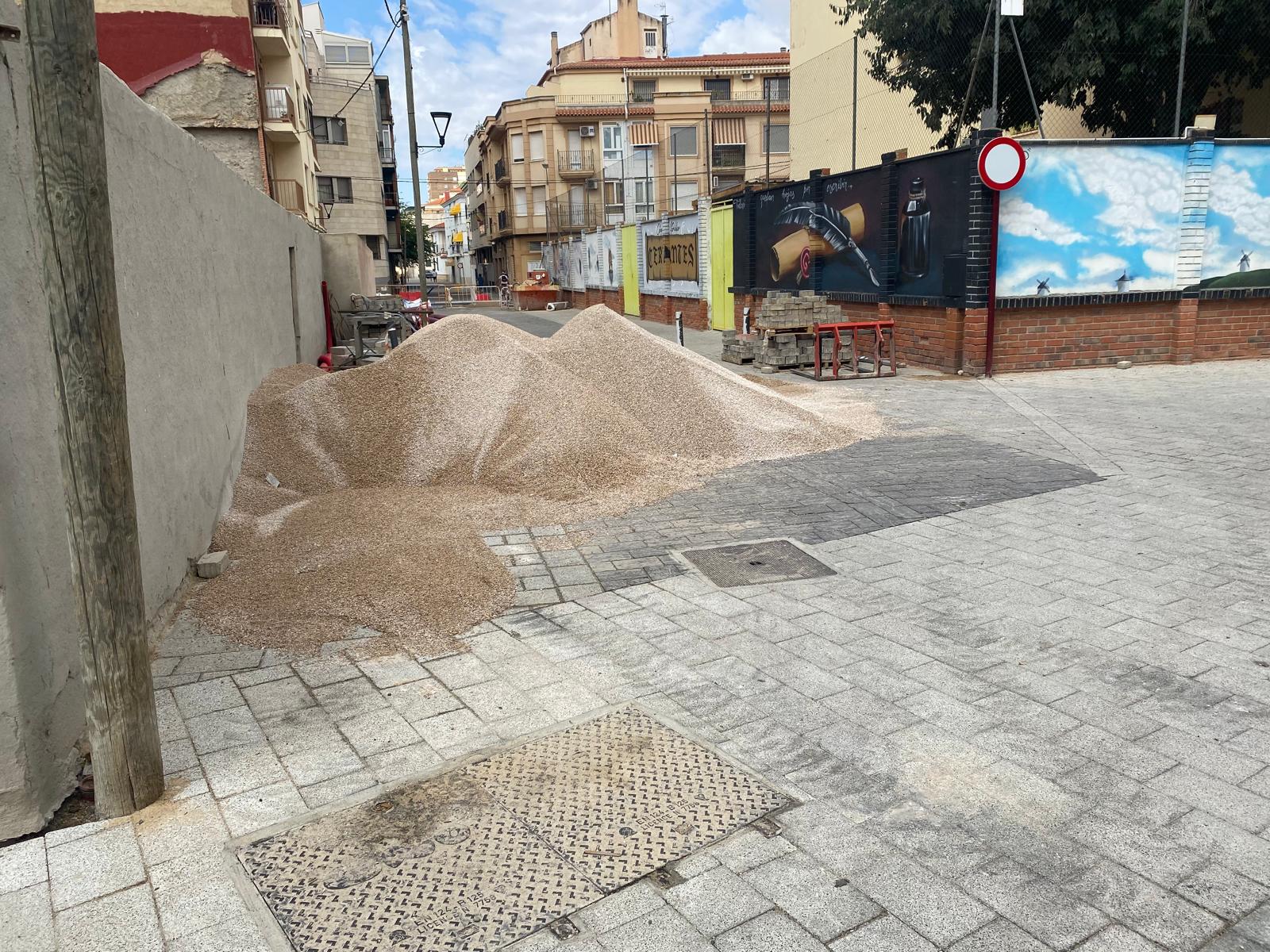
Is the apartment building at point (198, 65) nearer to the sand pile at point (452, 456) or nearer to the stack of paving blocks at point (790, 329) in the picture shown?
the stack of paving blocks at point (790, 329)

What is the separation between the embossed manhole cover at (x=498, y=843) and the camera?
280 centimetres

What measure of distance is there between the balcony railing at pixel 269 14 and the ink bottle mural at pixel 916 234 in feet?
68.8

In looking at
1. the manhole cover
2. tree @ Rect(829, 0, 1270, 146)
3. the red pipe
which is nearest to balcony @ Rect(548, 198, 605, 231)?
tree @ Rect(829, 0, 1270, 146)

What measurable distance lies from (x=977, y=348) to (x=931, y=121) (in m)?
10.3

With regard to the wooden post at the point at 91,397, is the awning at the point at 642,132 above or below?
above

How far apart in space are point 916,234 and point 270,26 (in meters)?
21.6

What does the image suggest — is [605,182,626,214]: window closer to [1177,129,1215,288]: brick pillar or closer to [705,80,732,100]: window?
[705,80,732,100]: window

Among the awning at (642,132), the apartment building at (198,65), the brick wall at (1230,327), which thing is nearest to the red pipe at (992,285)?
the brick wall at (1230,327)

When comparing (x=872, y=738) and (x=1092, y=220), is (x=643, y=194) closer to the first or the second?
(x=1092, y=220)

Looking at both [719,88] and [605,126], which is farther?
[605,126]

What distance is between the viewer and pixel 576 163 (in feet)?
198

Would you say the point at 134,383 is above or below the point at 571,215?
below

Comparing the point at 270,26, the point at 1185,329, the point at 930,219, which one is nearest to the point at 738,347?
the point at 930,219

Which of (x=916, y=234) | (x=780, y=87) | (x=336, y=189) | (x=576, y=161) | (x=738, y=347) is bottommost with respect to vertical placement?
(x=738, y=347)
